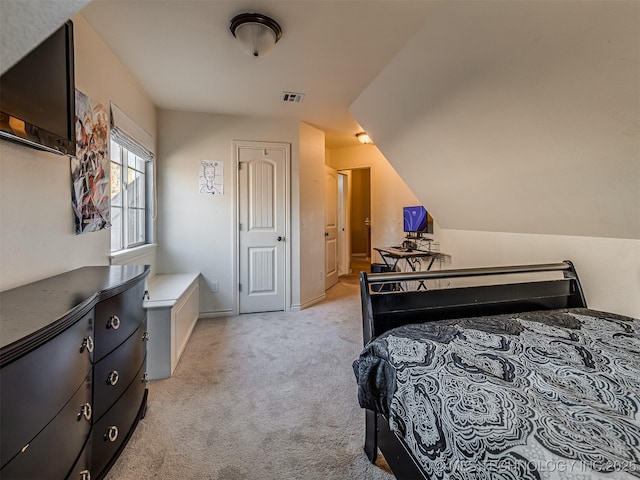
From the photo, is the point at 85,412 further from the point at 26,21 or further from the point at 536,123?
the point at 536,123

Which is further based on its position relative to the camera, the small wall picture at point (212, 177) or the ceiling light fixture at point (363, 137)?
the ceiling light fixture at point (363, 137)

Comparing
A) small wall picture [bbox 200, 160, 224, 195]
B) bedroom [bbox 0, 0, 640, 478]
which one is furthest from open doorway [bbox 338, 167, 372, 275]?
bedroom [bbox 0, 0, 640, 478]

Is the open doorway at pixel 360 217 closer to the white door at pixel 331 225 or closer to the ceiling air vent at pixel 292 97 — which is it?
the white door at pixel 331 225

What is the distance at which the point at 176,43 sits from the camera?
2.14 m

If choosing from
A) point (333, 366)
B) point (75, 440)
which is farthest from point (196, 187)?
point (75, 440)

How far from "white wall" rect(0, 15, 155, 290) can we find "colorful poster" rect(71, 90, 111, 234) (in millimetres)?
57

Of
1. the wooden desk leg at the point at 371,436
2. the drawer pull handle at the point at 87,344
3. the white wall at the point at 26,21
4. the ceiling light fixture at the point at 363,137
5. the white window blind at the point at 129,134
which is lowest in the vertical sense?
the wooden desk leg at the point at 371,436

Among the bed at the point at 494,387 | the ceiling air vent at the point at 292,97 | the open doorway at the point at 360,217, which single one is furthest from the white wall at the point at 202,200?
the open doorway at the point at 360,217

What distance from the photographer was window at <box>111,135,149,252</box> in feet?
8.43

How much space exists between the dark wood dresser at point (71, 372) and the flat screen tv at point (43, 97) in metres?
0.64

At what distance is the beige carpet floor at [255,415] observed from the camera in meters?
1.46

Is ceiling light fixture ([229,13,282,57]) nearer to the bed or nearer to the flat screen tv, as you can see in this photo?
the flat screen tv

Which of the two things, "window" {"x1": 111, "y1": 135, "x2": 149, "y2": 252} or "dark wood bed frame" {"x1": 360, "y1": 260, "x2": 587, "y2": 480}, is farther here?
Result: "window" {"x1": 111, "y1": 135, "x2": 149, "y2": 252}

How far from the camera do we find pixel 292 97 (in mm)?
3109
